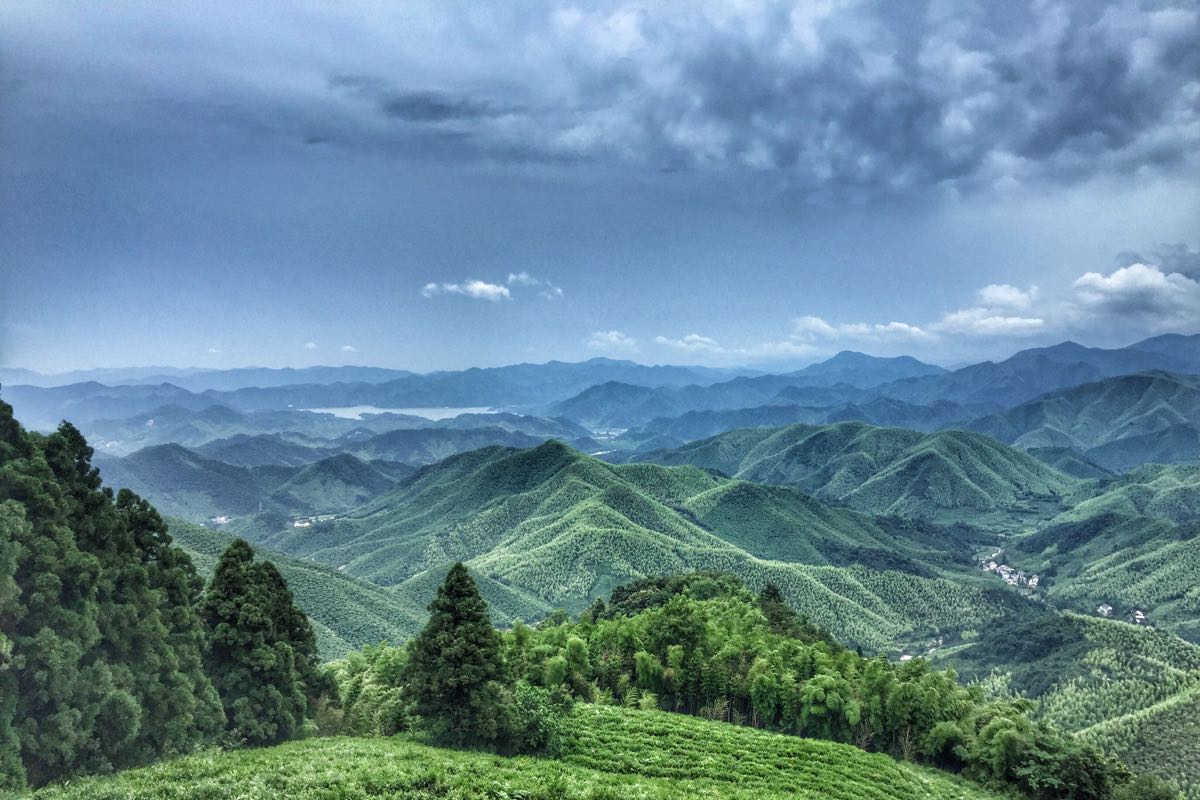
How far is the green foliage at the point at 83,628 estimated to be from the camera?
85.4 ft

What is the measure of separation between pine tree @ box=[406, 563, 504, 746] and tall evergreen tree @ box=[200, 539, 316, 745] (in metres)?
6.63

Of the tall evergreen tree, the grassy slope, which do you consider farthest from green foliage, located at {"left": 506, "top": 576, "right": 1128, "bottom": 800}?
the tall evergreen tree

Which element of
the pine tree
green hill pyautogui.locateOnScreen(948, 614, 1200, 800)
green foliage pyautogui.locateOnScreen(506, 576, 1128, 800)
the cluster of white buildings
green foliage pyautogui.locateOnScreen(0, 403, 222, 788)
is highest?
green foliage pyautogui.locateOnScreen(0, 403, 222, 788)

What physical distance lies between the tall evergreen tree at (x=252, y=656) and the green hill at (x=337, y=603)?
293 ft

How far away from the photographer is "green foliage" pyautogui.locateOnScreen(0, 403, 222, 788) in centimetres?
2603

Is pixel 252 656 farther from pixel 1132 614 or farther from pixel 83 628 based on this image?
pixel 1132 614

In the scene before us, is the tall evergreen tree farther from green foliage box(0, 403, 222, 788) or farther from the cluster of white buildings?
the cluster of white buildings

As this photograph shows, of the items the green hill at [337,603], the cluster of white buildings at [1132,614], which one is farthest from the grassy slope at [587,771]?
the cluster of white buildings at [1132,614]

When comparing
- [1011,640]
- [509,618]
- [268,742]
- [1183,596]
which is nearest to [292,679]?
[268,742]

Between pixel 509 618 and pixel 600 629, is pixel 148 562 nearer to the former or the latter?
pixel 600 629

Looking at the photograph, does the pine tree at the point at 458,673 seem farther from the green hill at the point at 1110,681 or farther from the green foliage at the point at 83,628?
the green hill at the point at 1110,681

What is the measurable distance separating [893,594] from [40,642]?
19655 cm

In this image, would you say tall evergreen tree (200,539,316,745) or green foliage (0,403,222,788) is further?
tall evergreen tree (200,539,316,745)

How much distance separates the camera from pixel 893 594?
187750 mm
